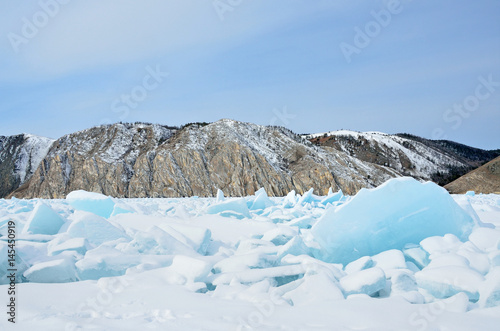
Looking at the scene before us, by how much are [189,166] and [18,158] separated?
4356 centimetres

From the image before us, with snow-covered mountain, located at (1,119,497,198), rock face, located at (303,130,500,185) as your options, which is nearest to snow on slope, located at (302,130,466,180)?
rock face, located at (303,130,500,185)

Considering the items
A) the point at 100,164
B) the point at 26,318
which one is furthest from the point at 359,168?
the point at 26,318

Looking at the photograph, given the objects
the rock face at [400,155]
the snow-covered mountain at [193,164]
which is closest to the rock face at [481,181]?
the snow-covered mountain at [193,164]

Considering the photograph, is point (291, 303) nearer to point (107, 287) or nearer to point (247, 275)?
point (247, 275)

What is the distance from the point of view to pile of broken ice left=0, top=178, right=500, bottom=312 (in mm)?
3088

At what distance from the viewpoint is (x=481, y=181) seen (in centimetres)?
4234

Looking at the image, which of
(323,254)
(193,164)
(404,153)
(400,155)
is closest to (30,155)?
(193,164)

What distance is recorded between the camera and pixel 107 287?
325 cm

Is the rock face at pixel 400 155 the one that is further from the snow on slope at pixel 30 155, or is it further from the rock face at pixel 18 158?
the rock face at pixel 18 158

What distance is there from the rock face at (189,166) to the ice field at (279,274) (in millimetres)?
38007

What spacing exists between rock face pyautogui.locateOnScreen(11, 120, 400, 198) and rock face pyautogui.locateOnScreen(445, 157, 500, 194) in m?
10.3

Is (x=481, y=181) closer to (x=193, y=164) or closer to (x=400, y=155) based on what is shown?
(x=193, y=164)

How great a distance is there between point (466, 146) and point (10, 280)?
133767mm

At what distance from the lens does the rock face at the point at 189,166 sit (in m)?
43.6
